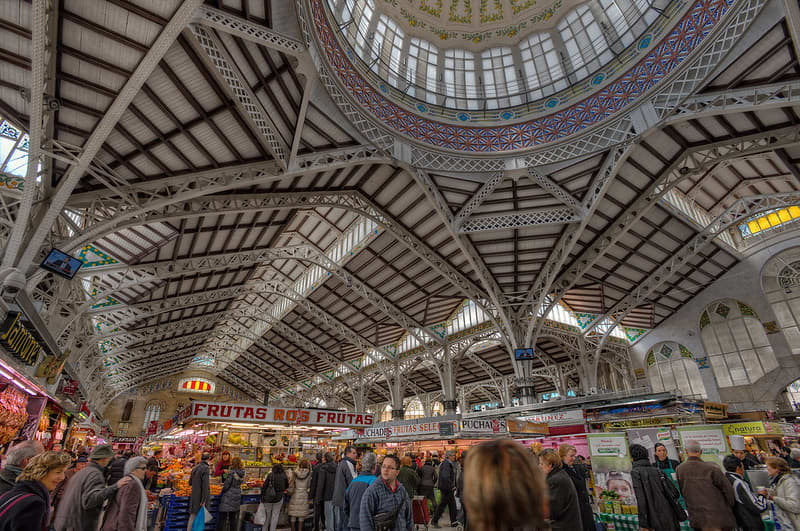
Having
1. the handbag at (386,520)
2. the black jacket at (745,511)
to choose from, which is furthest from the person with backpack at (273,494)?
the black jacket at (745,511)

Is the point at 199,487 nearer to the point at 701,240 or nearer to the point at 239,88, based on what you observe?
the point at 239,88

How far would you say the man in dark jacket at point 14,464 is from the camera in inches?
133

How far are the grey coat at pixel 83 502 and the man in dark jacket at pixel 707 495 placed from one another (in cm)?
724

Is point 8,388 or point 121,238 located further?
point 121,238

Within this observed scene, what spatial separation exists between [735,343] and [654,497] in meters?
27.3

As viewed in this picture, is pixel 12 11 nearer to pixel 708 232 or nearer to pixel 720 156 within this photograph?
pixel 720 156

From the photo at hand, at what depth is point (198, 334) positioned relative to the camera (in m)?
34.0

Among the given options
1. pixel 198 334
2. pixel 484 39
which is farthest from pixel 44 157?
pixel 198 334

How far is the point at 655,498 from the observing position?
5664 millimetres

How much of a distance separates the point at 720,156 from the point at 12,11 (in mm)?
21716

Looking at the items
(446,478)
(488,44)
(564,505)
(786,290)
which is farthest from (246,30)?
(786,290)

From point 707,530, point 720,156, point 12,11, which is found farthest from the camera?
point 720,156

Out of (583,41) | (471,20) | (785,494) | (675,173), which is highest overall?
(471,20)

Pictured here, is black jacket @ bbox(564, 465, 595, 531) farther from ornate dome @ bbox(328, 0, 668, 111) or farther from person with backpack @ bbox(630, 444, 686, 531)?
ornate dome @ bbox(328, 0, 668, 111)
